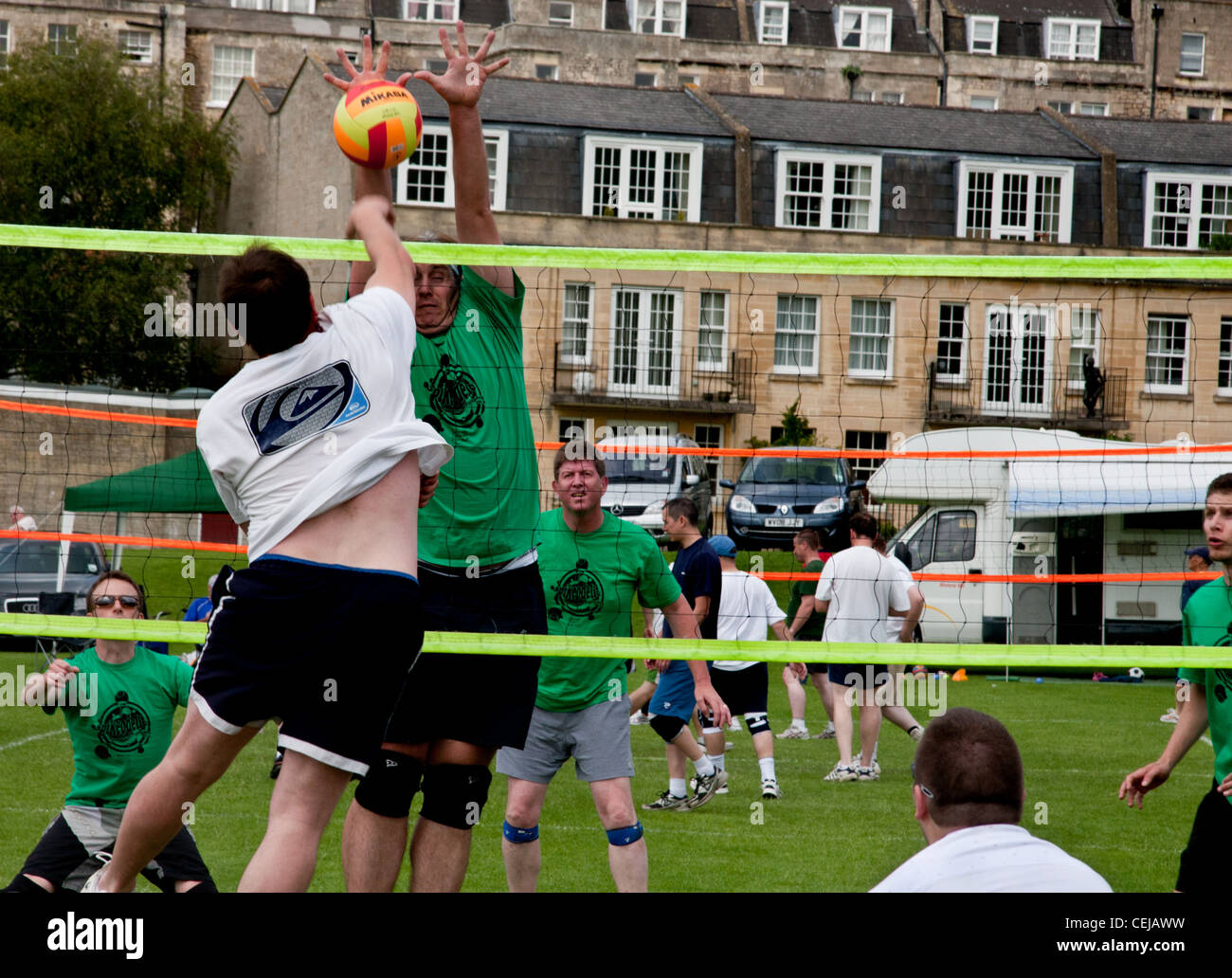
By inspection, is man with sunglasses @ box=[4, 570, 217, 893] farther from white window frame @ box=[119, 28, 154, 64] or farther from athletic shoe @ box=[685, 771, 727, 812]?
white window frame @ box=[119, 28, 154, 64]

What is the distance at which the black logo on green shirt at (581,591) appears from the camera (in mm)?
6613

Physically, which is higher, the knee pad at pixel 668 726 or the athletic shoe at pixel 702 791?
the knee pad at pixel 668 726

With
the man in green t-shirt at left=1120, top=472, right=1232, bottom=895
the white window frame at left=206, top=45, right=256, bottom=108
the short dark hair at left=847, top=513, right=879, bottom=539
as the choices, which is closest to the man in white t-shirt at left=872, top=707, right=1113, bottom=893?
the man in green t-shirt at left=1120, top=472, right=1232, bottom=895

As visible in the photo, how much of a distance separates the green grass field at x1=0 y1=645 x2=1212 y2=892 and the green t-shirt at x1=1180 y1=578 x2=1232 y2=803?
226cm

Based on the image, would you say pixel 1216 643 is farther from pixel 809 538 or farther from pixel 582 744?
pixel 809 538

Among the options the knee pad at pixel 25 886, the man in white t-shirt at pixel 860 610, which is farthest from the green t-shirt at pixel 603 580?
the man in white t-shirt at pixel 860 610

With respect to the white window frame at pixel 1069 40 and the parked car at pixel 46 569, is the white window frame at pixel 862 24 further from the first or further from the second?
the parked car at pixel 46 569

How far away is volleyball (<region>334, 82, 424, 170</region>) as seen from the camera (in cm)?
471

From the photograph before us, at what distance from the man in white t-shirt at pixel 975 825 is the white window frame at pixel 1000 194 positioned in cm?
3907

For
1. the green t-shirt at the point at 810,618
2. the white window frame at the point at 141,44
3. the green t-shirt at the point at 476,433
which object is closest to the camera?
the green t-shirt at the point at 476,433

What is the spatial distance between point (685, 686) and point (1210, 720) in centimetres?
485

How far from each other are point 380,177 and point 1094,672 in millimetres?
19699

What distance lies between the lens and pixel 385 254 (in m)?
4.31

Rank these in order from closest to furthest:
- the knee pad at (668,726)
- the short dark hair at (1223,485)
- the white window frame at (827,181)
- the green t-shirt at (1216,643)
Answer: the green t-shirt at (1216,643), the short dark hair at (1223,485), the knee pad at (668,726), the white window frame at (827,181)
